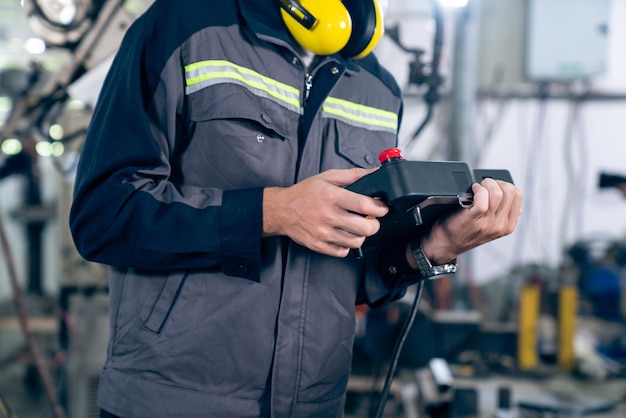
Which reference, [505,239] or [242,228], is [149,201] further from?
[505,239]

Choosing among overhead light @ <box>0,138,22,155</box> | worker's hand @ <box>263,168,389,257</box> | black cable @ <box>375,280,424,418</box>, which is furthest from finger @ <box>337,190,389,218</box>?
overhead light @ <box>0,138,22,155</box>

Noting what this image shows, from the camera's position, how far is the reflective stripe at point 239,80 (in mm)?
854

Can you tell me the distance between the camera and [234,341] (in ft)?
2.83

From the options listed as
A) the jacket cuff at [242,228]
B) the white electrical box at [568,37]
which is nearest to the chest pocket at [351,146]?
the jacket cuff at [242,228]

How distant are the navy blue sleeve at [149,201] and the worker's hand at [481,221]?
0.31 m

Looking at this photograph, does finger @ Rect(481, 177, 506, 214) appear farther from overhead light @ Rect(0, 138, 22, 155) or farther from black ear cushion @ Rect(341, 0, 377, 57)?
overhead light @ Rect(0, 138, 22, 155)

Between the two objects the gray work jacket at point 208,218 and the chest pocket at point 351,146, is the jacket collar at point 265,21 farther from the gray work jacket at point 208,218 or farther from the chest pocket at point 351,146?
the chest pocket at point 351,146

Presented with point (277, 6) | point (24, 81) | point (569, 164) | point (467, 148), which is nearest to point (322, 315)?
point (277, 6)

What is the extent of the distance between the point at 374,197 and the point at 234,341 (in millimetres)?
331

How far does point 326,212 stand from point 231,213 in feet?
0.49

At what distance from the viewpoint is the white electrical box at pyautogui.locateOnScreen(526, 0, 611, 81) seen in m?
4.11

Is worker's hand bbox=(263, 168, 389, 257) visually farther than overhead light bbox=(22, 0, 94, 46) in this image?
No

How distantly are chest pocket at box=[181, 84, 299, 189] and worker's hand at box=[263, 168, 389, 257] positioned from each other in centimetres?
12

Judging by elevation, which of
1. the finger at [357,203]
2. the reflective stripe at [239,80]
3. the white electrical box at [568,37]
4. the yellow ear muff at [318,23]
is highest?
the white electrical box at [568,37]
